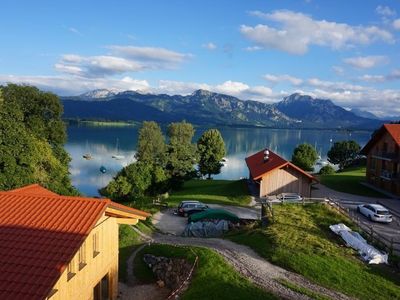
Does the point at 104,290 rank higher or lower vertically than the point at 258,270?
lower

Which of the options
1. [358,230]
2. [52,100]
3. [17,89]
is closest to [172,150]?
[52,100]

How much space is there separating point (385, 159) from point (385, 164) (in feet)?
3.84

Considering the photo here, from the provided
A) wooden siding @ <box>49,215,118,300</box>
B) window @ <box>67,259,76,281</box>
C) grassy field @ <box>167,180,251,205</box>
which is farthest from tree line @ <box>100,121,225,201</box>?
window @ <box>67,259,76,281</box>

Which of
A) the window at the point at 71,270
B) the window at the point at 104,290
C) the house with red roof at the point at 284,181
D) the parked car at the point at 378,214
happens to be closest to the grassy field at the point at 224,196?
the house with red roof at the point at 284,181

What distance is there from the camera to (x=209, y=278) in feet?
→ 70.3

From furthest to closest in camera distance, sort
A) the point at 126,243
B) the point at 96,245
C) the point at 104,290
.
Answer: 1. the point at 126,243
2. the point at 104,290
3. the point at 96,245

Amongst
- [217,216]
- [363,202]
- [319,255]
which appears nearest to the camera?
[319,255]

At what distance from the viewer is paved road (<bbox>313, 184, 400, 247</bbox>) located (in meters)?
33.3

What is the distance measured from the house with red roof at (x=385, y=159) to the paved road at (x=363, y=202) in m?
5.25

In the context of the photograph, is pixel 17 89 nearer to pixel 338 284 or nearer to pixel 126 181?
pixel 126 181

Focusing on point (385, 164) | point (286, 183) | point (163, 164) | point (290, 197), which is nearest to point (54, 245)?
point (290, 197)

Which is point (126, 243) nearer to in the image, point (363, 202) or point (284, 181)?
point (284, 181)

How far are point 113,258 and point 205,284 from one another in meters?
4.96

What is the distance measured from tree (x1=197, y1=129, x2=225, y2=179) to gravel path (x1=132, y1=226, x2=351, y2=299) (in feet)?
171
